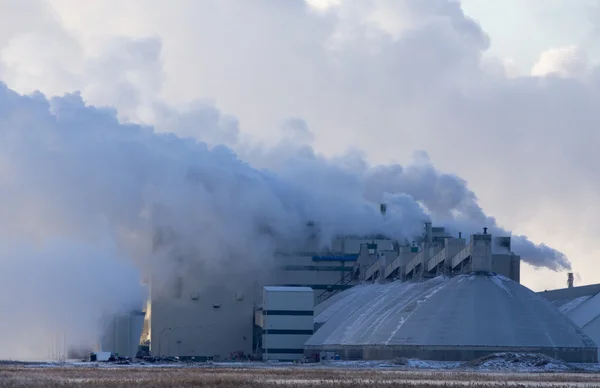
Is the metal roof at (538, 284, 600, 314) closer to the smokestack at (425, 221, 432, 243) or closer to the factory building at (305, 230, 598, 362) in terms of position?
the smokestack at (425, 221, 432, 243)

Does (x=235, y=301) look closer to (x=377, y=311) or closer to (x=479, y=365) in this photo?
(x=377, y=311)

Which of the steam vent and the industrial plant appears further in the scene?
the industrial plant

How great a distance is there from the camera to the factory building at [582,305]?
5950 inches

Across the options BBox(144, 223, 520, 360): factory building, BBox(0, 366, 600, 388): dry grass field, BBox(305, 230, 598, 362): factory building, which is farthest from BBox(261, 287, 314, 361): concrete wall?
BBox(0, 366, 600, 388): dry grass field

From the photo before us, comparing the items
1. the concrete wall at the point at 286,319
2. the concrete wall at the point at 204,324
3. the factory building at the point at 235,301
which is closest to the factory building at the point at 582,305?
the factory building at the point at 235,301

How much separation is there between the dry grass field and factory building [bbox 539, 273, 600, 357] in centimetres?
5247

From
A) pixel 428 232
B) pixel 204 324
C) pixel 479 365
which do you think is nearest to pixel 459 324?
pixel 479 365

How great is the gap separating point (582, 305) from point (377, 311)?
112 ft

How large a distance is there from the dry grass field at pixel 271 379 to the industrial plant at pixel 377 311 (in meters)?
29.6

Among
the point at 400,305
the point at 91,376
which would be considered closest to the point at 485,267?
the point at 400,305

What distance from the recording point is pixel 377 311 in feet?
463

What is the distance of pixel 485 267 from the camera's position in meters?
140

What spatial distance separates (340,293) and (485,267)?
31.6 metres

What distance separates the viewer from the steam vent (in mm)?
127250
